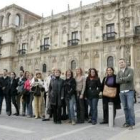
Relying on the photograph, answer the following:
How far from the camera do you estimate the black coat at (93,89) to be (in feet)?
25.8

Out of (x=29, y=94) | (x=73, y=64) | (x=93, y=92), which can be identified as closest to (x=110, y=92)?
(x=93, y=92)

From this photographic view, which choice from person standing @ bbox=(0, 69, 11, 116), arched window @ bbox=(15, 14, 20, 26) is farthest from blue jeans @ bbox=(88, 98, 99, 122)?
arched window @ bbox=(15, 14, 20, 26)

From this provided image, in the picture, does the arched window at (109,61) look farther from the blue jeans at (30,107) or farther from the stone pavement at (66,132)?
the stone pavement at (66,132)

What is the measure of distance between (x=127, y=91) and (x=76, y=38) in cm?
2418

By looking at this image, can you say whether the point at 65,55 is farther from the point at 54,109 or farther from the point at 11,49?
the point at 54,109

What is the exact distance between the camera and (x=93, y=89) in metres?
7.93

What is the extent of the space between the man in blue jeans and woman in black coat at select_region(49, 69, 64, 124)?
203 cm

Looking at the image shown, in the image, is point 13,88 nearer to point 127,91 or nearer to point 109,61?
point 127,91

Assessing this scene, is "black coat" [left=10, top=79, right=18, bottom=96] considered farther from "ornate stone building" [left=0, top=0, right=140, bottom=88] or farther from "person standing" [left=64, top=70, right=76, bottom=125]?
"ornate stone building" [left=0, top=0, right=140, bottom=88]

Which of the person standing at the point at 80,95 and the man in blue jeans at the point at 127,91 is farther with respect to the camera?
the person standing at the point at 80,95

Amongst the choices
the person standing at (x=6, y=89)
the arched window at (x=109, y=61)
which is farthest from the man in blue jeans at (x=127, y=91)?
the arched window at (x=109, y=61)

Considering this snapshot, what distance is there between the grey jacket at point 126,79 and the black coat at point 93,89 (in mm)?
1010

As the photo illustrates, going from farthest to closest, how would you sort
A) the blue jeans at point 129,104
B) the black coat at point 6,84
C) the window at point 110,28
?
the window at point 110,28 → the black coat at point 6,84 → the blue jeans at point 129,104

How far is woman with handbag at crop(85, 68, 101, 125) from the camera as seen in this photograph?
7812 millimetres
